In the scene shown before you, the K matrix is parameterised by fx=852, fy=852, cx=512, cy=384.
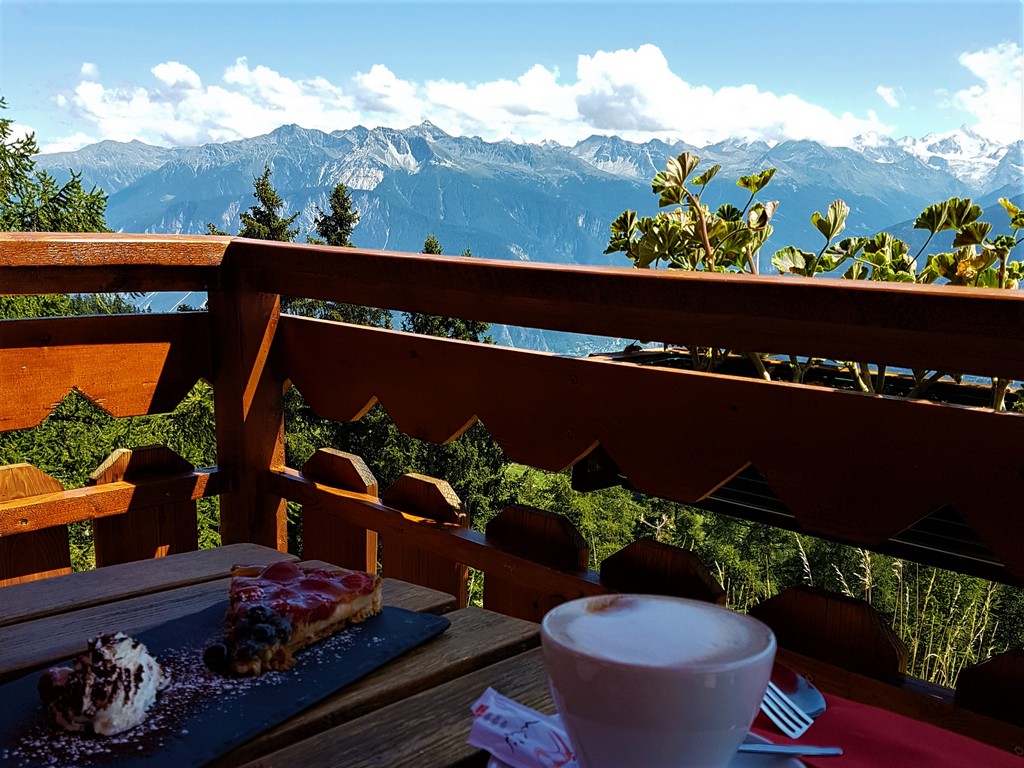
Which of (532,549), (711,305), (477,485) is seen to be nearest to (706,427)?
(711,305)

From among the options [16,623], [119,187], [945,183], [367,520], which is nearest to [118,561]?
[367,520]

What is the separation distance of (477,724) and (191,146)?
701ft

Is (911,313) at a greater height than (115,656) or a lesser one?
greater

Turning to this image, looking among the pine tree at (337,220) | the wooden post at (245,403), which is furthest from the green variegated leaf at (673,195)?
the pine tree at (337,220)

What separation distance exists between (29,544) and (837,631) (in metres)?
1.49

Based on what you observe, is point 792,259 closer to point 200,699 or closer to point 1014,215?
point 1014,215

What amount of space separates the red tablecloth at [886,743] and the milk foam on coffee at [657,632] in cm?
16

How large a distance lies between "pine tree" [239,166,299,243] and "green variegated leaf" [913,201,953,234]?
32.1 meters

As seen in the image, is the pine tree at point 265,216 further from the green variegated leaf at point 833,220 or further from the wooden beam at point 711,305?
the wooden beam at point 711,305

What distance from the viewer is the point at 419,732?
24.7 inches

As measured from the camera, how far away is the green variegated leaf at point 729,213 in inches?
79.4

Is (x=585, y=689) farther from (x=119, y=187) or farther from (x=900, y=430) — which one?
(x=119, y=187)

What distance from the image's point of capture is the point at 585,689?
38cm

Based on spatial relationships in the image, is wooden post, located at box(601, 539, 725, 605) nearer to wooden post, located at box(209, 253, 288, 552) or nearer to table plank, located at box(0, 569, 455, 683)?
table plank, located at box(0, 569, 455, 683)
